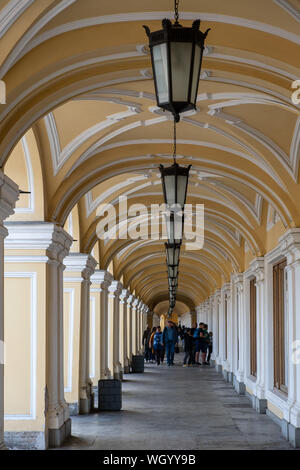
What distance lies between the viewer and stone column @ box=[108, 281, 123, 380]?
2119 centimetres

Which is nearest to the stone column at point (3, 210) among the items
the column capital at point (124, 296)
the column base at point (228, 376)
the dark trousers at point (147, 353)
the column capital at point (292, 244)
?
the column capital at point (292, 244)

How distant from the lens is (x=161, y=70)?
4.45m

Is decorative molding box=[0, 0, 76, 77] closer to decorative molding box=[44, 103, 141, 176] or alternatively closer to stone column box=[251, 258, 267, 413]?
decorative molding box=[44, 103, 141, 176]

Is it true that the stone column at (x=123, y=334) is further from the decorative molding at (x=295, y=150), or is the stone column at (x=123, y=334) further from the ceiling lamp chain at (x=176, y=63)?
the ceiling lamp chain at (x=176, y=63)

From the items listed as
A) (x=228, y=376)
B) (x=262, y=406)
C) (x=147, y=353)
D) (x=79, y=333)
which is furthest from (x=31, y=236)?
(x=147, y=353)

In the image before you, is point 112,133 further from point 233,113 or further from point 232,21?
point 232,21

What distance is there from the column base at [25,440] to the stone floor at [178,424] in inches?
18.1

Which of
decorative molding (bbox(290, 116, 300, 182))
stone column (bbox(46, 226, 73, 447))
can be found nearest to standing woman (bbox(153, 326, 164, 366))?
stone column (bbox(46, 226, 73, 447))

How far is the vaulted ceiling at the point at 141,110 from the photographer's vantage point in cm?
623

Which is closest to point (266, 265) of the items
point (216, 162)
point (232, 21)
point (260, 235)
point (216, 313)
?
point (260, 235)

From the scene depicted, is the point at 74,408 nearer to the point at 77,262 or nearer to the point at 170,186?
the point at 77,262

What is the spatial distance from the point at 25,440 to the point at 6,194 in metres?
4.44
